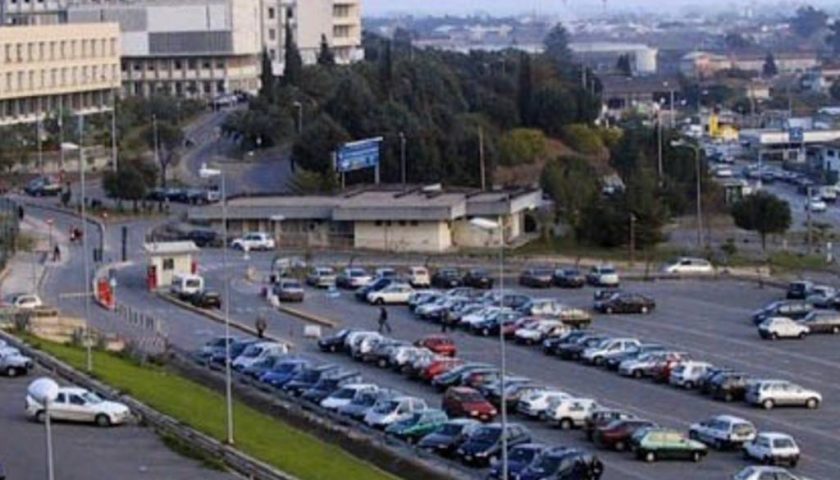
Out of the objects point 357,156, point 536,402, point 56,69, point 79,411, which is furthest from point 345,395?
point 56,69

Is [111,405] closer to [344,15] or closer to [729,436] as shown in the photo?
[729,436]

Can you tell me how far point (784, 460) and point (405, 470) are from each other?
3.55 metres

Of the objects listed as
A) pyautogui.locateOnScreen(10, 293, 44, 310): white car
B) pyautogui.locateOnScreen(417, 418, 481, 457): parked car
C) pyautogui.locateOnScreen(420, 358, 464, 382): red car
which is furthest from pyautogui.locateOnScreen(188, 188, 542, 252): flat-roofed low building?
pyautogui.locateOnScreen(417, 418, 481, 457): parked car

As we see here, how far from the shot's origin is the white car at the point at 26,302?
29.4m

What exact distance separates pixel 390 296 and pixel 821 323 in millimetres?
6759

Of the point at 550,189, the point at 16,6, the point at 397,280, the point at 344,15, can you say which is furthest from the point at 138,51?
the point at 397,280

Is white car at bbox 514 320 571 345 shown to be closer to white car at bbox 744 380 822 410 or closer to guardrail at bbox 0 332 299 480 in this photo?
white car at bbox 744 380 822 410

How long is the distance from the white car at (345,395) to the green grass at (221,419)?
2.83ft

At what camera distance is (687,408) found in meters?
22.8

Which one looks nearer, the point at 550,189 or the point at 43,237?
the point at 43,237

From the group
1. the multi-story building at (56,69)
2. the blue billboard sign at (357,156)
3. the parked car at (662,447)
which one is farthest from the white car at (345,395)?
the multi-story building at (56,69)

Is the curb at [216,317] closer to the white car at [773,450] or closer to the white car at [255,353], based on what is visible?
the white car at [255,353]

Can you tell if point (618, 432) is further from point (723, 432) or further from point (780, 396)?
point (780, 396)

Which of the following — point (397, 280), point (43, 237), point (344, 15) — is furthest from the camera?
point (344, 15)
